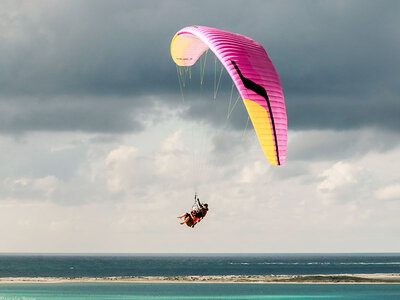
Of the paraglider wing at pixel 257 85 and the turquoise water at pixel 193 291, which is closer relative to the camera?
the paraglider wing at pixel 257 85

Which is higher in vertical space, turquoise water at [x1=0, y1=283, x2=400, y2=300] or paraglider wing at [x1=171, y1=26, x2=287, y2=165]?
paraglider wing at [x1=171, y1=26, x2=287, y2=165]

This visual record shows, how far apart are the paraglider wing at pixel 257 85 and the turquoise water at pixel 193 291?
A: 94.5ft

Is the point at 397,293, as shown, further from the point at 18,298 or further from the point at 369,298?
the point at 18,298

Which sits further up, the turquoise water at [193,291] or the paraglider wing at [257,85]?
the paraglider wing at [257,85]

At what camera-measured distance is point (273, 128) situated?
23.8m

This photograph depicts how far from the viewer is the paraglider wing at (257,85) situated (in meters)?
23.2

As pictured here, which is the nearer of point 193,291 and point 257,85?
point 257,85

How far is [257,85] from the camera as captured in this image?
930 inches

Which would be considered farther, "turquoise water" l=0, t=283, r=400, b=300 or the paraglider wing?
"turquoise water" l=0, t=283, r=400, b=300

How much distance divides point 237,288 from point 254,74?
1583 inches

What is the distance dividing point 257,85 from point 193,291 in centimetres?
3596

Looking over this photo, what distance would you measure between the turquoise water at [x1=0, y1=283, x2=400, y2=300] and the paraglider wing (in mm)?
28794

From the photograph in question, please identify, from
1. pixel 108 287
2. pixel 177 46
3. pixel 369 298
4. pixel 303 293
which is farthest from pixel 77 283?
pixel 177 46

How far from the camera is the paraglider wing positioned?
23188 millimetres
